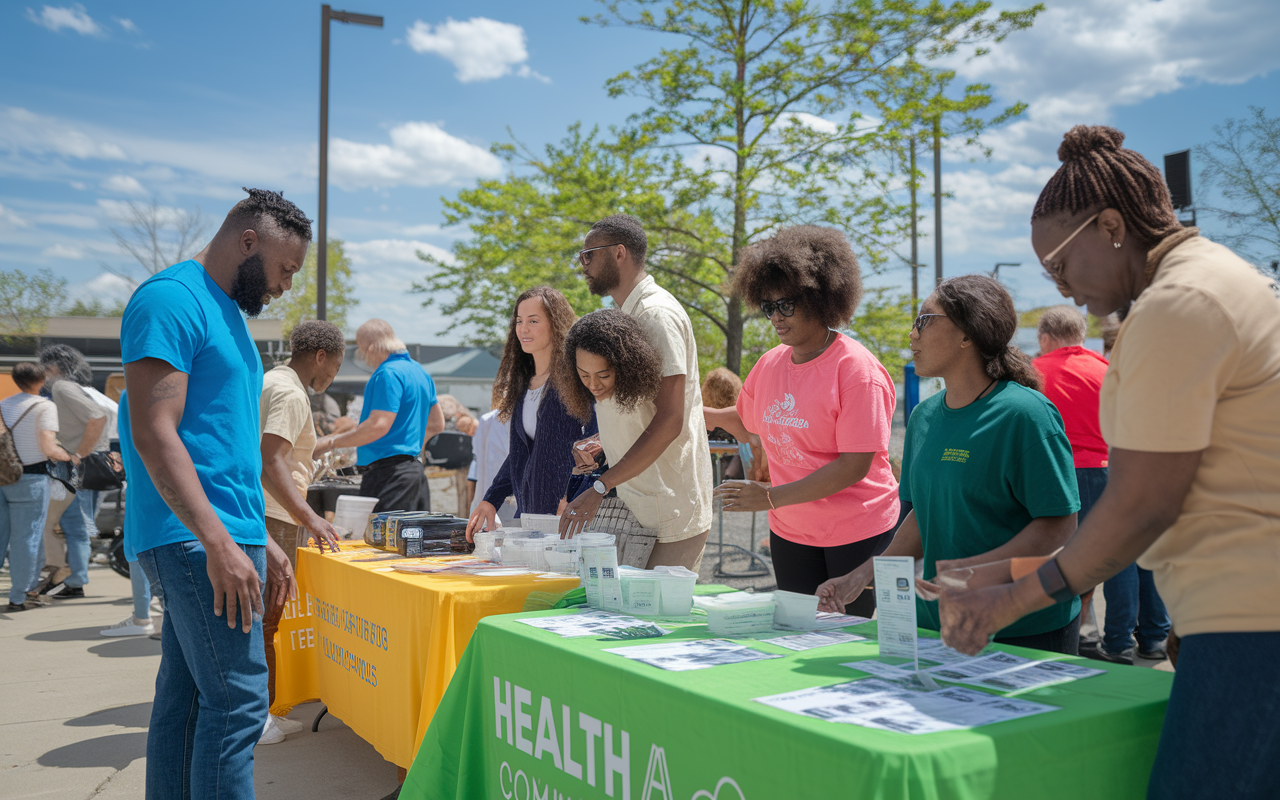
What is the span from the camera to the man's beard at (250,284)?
2307 mm

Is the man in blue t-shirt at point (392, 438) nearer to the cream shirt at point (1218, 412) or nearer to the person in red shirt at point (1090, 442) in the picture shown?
the person in red shirt at point (1090, 442)

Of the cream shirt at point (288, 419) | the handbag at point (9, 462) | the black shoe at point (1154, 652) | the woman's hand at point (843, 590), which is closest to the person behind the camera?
the woman's hand at point (843, 590)

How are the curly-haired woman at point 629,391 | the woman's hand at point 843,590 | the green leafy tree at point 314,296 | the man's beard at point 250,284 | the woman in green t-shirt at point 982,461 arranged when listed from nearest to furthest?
the woman in green t-shirt at point 982,461
the woman's hand at point 843,590
the man's beard at point 250,284
the curly-haired woman at point 629,391
the green leafy tree at point 314,296

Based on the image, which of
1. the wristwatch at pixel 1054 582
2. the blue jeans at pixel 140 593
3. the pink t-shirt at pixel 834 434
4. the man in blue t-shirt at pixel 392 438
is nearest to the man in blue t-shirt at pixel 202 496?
the pink t-shirt at pixel 834 434

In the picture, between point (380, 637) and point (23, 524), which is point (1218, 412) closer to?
point (380, 637)

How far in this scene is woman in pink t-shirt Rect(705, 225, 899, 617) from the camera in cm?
273

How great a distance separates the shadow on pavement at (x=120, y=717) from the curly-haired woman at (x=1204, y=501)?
430 cm

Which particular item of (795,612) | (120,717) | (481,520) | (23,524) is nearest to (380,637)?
(481,520)

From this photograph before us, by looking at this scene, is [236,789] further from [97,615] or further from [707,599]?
[97,615]

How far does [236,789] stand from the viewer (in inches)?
84.5

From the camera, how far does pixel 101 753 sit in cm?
375

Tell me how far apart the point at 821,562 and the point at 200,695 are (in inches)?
74.1

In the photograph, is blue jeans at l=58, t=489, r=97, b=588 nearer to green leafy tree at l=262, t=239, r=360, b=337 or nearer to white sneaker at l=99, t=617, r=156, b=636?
white sneaker at l=99, t=617, r=156, b=636

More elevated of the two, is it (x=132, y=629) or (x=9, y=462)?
(x=9, y=462)
